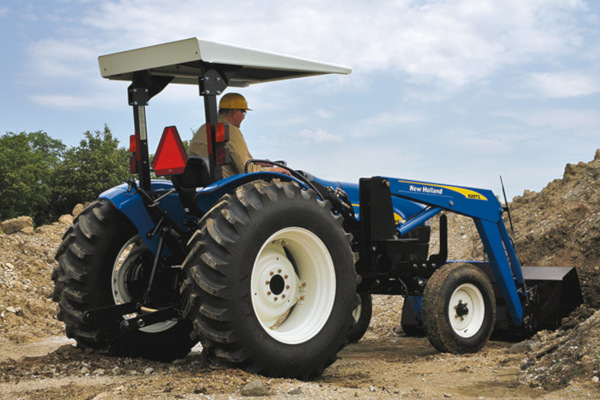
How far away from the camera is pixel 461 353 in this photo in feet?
23.6

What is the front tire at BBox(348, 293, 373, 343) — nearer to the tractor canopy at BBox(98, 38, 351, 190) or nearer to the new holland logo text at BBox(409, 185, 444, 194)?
the new holland logo text at BBox(409, 185, 444, 194)

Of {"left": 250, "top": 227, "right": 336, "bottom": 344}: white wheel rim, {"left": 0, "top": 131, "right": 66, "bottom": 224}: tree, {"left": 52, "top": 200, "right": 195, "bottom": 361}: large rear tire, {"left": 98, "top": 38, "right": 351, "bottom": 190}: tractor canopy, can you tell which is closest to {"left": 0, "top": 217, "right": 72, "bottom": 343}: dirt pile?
{"left": 52, "top": 200, "right": 195, "bottom": 361}: large rear tire

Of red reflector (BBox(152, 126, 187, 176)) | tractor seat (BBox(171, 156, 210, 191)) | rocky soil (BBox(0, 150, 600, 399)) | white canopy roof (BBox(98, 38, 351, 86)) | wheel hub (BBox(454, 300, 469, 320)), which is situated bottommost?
rocky soil (BBox(0, 150, 600, 399))

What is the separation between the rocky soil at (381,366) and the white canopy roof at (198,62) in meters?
2.34

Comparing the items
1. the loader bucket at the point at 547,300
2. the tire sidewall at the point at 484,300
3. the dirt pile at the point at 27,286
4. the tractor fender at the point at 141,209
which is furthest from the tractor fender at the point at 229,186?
the dirt pile at the point at 27,286

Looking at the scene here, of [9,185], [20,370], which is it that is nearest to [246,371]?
[20,370]

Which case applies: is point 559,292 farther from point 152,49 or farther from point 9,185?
point 9,185

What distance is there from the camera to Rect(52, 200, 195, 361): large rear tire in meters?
6.03

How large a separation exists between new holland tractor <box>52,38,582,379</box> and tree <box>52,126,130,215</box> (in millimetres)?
22304

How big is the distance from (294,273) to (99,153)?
2550 centimetres

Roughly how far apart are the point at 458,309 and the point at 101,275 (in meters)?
3.58

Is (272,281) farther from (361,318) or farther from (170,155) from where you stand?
(361,318)

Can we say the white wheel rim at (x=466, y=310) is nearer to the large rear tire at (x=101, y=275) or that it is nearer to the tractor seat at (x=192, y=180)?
the large rear tire at (x=101, y=275)

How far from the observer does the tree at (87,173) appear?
93.6 feet
